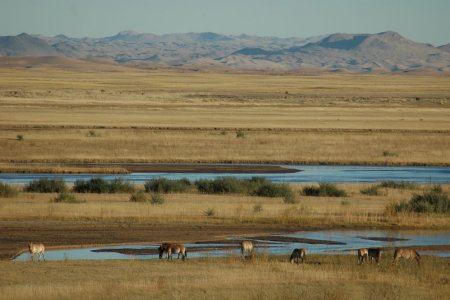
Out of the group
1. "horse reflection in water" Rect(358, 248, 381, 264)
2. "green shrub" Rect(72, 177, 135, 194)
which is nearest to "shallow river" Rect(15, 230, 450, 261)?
"horse reflection in water" Rect(358, 248, 381, 264)

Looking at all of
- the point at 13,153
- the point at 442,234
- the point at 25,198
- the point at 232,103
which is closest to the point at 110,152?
the point at 13,153

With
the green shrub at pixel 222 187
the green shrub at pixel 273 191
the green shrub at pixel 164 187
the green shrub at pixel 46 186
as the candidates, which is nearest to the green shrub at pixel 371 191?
the green shrub at pixel 273 191

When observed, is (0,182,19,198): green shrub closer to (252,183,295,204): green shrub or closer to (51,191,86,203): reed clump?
(51,191,86,203): reed clump

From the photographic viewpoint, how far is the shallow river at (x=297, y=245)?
2642 centimetres

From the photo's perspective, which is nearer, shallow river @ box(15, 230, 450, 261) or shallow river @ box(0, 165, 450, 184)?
shallow river @ box(15, 230, 450, 261)

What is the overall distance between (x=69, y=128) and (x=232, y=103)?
5095 centimetres

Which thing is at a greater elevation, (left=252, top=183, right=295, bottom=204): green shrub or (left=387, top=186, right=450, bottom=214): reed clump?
(left=387, top=186, right=450, bottom=214): reed clump

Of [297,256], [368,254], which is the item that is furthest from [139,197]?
[368,254]

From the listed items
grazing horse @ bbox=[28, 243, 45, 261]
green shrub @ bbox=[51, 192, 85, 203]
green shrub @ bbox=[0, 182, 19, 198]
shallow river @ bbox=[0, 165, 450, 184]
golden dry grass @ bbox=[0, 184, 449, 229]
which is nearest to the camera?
grazing horse @ bbox=[28, 243, 45, 261]

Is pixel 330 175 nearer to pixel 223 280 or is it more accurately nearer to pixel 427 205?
pixel 427 205

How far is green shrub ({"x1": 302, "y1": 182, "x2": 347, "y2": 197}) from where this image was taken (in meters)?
42.2

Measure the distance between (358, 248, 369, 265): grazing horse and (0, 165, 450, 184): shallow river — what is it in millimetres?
23565

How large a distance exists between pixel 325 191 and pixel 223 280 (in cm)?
2126

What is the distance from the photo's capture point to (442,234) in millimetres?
32062
